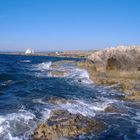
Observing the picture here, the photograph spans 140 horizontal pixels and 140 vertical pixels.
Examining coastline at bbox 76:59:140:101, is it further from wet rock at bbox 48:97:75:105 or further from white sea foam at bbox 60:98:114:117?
wet rock at bbox 48:97:75:105

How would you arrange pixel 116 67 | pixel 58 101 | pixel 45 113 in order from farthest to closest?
1. pixel 116 67
2. pixel 58 101
3. pixel 45 113

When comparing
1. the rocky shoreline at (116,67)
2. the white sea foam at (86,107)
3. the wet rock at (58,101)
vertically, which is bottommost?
the white sea foam at (86,107)

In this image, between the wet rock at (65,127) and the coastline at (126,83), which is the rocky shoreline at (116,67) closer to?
the coastline at (126,83)

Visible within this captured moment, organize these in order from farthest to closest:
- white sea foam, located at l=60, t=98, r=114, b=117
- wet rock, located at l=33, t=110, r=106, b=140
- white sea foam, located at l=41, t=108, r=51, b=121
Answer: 1. white sea foam, located at l=60, t=98, r=114, b=117
2. white sea foam, located at l=41, t=108, r=51, b=121
3. wet rock, located at l=33, t=110, r=106, b=140

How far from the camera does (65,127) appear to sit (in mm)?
11891

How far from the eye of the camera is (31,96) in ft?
65.0

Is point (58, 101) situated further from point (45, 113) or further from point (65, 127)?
point (65, 127)

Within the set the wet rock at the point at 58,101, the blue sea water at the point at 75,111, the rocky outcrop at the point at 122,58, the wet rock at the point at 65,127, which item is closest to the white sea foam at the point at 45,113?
the blue sea water at the point at 75,111

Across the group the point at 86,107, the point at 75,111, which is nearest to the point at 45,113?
the point at 75,111

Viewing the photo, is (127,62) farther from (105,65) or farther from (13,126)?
(13,126)

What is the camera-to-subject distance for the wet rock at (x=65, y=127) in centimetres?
1116

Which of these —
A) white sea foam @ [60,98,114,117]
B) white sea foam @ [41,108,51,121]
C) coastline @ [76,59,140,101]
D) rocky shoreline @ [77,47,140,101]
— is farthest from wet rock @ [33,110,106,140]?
rocky shoreline @ [77,47,140,101]

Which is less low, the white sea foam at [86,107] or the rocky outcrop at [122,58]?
the rocky outcrop at [122,58]

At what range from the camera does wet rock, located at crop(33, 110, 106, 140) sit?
11.2 metres
